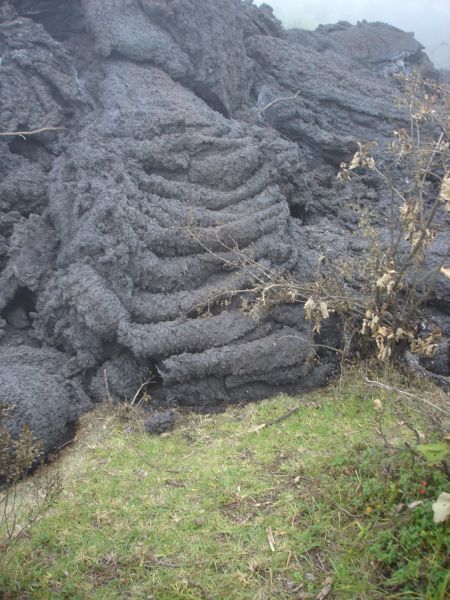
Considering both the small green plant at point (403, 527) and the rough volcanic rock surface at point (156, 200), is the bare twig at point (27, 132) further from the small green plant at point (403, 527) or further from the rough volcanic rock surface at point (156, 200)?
the small green plant at point (403, 527)

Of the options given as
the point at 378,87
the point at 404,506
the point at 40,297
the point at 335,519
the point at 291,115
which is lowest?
the point at 40,297

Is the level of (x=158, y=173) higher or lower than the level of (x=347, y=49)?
lower

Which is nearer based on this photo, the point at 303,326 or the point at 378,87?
the point at 303,326

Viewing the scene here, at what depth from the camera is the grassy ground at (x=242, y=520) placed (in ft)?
8.93

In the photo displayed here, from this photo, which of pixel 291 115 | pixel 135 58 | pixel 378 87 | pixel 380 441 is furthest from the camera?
pixel 378 87

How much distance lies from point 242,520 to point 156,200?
2863mm

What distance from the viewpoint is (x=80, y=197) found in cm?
488

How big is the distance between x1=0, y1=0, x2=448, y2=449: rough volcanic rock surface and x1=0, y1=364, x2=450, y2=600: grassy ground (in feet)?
2.05

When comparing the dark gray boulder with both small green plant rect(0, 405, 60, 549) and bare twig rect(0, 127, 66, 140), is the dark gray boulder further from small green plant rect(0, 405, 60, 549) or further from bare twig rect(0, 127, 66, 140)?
bare twig rect(0, 127, 66, 140)

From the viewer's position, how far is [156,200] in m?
5.05

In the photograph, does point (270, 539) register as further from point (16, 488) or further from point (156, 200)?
point (156, 200)

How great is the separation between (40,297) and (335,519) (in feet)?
10.00

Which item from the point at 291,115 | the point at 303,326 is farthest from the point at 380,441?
the point at 291,115

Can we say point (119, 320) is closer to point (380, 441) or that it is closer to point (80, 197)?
point (80, 197)
